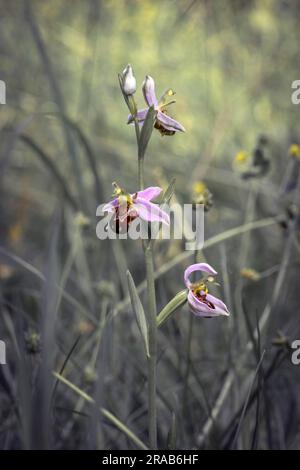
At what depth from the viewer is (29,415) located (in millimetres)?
813

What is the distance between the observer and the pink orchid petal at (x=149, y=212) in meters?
0.94

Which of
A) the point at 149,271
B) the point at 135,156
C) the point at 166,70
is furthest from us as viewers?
the point at 166,70

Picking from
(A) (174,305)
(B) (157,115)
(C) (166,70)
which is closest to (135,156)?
(C) (166,70)

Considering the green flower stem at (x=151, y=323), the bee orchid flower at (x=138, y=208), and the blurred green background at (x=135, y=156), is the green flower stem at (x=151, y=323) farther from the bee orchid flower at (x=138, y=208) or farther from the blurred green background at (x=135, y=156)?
the blurred green background at (x=135, y=156)

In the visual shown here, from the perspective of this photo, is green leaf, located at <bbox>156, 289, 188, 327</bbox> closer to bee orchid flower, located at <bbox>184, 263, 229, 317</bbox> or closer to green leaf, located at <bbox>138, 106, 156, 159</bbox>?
bee orchid flower, located at <bbox>184, 263, 229, 317</bbox>

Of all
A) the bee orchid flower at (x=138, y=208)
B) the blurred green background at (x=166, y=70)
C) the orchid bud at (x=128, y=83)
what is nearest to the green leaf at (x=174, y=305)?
the bee orchid flower at (x=138, y=208)

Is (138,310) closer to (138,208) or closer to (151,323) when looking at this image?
(151,323)

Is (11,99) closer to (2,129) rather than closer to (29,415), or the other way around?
(2,129)

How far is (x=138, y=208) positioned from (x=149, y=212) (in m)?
0.02

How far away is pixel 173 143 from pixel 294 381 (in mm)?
1686

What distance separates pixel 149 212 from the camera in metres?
0.96

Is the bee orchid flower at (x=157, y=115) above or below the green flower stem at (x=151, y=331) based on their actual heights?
above

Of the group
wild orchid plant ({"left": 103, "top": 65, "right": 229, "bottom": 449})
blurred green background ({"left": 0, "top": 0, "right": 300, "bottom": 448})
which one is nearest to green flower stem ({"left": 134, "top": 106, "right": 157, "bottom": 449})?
wild orchid plant ({"left": 103, "top": 65, "right": 229, "bottom": 449})

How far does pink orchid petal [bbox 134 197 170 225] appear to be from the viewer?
3.10ft
